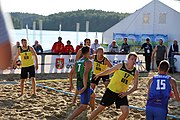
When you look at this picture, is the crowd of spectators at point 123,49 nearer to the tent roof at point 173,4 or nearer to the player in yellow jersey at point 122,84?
the tent roof at point 173,4

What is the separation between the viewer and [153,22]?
22.4 metres

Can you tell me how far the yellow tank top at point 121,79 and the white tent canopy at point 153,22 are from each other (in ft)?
53.8

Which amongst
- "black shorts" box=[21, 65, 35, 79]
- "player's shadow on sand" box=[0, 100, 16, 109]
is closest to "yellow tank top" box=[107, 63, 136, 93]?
"player's shadow on sand" box=[0, 100, 16, 109]

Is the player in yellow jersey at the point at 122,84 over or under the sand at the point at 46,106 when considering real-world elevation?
over

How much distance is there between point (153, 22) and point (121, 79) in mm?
17961

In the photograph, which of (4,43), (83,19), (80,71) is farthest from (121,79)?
(83,19)

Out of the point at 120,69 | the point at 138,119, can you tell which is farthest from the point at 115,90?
the point at 138,119

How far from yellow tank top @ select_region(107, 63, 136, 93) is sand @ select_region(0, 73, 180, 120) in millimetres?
1331

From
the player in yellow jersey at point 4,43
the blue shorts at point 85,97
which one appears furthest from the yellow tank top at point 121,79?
the player in yellow jersey at point 4,43

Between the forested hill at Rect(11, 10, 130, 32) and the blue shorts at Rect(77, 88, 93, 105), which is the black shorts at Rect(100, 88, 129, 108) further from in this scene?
the forested hill at Rect(11, 10, 130, 32)

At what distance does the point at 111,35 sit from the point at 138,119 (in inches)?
706

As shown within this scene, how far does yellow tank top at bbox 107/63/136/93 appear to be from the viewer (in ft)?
16.6

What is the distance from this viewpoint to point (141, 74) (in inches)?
544

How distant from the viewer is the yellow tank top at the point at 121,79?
16.6 feet
